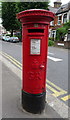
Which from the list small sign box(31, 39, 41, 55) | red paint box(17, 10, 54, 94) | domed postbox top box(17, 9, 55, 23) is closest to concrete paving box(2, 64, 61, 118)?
red paint box(17, 10, 54, 94)

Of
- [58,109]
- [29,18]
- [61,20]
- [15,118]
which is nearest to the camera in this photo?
[29,18]

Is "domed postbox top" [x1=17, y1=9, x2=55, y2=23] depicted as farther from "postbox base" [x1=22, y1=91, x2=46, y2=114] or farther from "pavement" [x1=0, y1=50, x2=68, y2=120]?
"pavement" [x1=0, y1=50, x2=68, y2=120]

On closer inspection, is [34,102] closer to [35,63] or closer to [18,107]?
[18,107]

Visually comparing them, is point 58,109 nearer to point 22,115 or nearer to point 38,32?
point 22,115

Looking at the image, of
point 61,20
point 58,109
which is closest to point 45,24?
point 58,109

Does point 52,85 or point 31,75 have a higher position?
point 31,75

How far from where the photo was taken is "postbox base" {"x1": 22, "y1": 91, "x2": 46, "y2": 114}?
2174 millimetres

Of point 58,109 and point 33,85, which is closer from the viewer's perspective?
point 33,85

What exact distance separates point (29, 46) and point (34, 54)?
6.9 inches

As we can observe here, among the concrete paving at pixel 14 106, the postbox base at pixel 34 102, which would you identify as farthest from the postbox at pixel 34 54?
the concrete paving at pixel 14 106

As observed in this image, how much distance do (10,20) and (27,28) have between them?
28778mm

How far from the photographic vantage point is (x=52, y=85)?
3.58 m

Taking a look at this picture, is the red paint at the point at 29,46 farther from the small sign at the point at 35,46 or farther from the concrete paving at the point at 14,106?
the concrete paving at the point at 14,106

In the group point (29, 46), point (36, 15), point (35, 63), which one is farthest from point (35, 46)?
point (36, 15)
